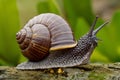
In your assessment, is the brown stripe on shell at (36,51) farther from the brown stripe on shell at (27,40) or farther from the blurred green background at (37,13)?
the blurred green background at (37,13)

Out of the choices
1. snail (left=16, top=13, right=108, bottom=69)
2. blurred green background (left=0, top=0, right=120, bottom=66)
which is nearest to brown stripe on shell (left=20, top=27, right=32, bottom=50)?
snail (left=16, top=13, right=108, bottom=69)

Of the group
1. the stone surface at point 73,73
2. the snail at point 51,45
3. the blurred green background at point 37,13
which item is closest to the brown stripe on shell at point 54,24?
the snail at point 51,45

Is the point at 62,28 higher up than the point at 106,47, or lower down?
higher up

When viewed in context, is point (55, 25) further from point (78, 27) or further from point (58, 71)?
point (78, 27)

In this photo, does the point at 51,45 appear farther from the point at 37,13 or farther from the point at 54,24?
the point at 37,13

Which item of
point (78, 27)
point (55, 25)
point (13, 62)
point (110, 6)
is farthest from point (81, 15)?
point (110, 6)

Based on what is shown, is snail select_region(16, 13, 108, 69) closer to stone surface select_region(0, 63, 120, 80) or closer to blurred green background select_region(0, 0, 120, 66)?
stone surface select_region(0, 63, 120, 80)

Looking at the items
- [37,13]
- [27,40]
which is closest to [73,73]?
[27,40]
